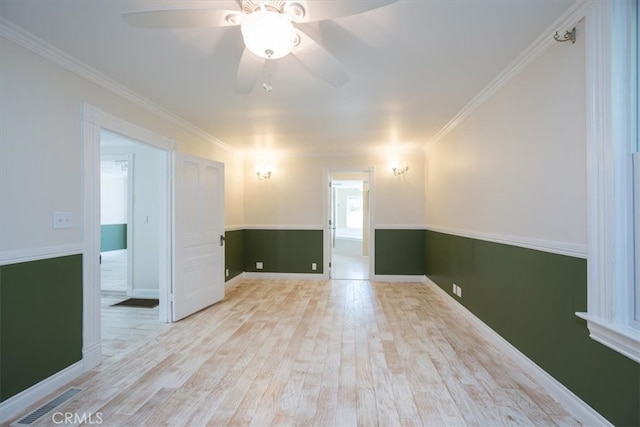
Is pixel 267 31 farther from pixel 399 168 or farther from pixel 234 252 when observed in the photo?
pixel 234 252

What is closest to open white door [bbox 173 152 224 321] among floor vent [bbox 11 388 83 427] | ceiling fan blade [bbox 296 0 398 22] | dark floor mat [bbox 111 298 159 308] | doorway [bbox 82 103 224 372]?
doorway [bbox 82 103 224 372]

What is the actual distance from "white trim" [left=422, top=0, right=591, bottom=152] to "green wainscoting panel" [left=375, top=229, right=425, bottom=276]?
2.30m

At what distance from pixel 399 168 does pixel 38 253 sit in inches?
189

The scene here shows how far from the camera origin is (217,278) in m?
4.05

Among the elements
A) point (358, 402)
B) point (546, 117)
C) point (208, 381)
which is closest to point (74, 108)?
point (208, 381)

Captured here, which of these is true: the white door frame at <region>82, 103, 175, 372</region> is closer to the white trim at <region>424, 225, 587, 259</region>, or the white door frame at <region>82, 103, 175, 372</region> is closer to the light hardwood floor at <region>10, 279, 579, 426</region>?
the light hardwood floor at <region>10, 279, 579, 426</region>

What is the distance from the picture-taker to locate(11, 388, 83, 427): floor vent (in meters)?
1.72

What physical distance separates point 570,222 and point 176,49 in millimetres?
2863

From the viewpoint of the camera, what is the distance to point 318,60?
1.66 meters

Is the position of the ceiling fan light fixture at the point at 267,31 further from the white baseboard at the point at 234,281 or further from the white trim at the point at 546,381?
the white baseboard at the point at 234,281

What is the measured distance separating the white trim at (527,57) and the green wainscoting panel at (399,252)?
2.30 meters

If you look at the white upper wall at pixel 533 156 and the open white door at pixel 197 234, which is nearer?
the white upper wall at pixel 533 156

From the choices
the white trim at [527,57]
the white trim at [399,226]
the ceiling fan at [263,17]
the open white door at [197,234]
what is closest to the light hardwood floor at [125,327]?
the open white door at [197,234]

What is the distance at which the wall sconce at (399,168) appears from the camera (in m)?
5.17
